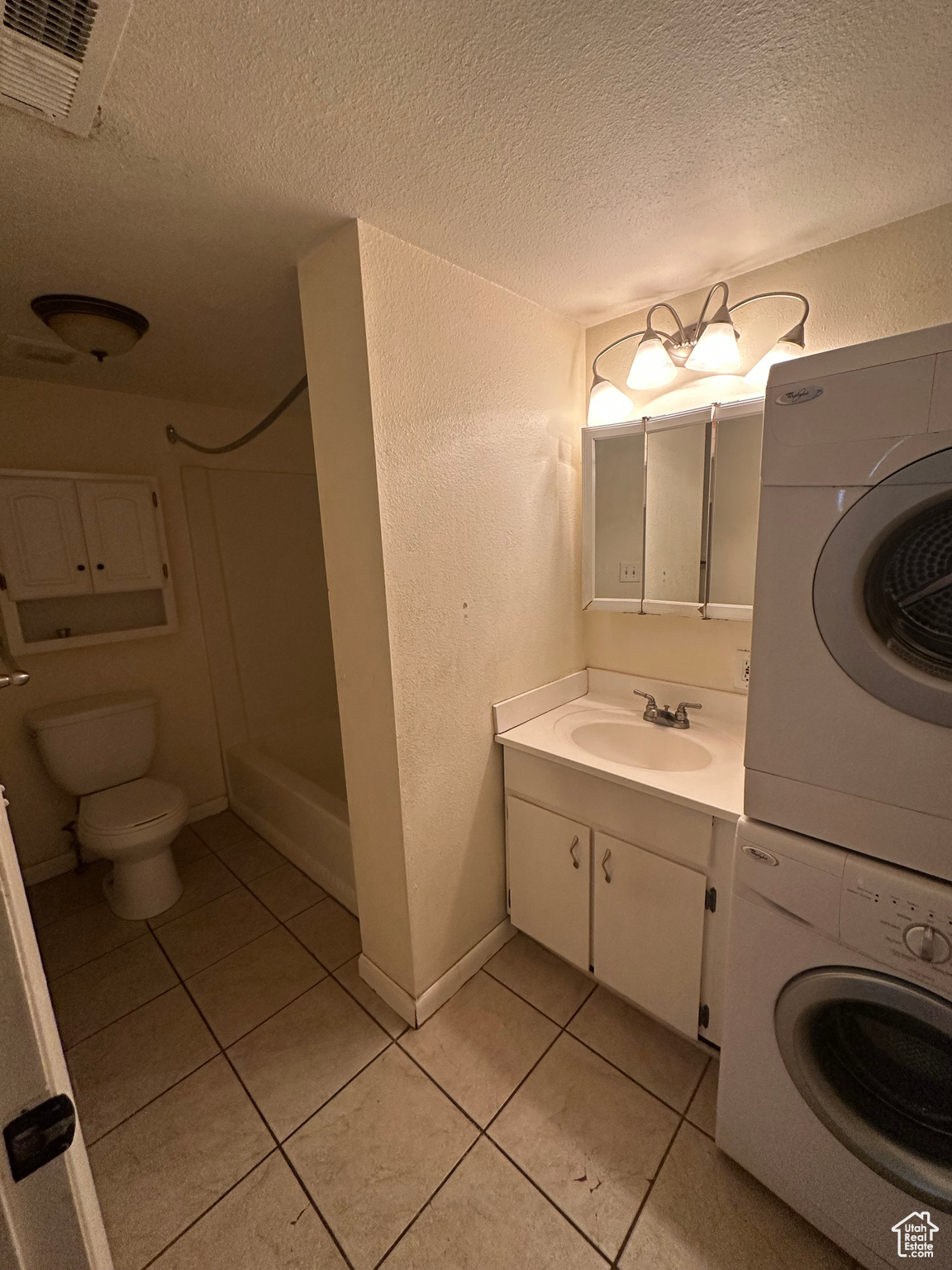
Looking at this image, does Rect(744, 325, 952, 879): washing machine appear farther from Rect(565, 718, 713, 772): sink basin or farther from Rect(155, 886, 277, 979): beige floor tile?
Rect(155, 886, 277, 979): beige floor tile

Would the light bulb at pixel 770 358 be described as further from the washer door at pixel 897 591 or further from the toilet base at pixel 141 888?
the toilet base at pixel 141 888

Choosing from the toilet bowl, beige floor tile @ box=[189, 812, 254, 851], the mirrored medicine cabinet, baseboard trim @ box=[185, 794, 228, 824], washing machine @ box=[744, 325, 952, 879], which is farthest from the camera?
baseboard trim @ box=[185, 794, 228, 824]

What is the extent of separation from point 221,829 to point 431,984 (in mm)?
1545

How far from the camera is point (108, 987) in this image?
1633 mm

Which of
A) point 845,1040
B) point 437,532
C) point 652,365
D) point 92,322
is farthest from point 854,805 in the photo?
point 92,322

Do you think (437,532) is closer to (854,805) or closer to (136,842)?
(854,805)

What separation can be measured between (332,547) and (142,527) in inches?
54.7

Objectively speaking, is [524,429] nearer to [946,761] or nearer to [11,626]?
[946,761]

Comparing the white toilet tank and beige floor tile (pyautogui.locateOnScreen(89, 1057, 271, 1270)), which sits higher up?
the white toilet tank

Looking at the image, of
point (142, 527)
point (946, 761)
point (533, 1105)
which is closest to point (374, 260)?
point (946, 761)

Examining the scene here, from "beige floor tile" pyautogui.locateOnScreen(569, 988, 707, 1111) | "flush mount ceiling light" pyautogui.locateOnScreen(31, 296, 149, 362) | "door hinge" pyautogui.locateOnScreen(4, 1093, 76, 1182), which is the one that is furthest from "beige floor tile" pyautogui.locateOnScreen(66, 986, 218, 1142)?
"flush mount ceiling light" pyautogui.locateOnScreen(31, 296, 149, 362)

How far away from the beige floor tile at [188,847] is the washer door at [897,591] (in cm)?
263

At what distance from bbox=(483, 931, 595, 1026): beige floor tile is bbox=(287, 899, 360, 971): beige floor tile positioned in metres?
0.51

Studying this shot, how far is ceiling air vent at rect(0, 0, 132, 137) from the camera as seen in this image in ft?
2.08
